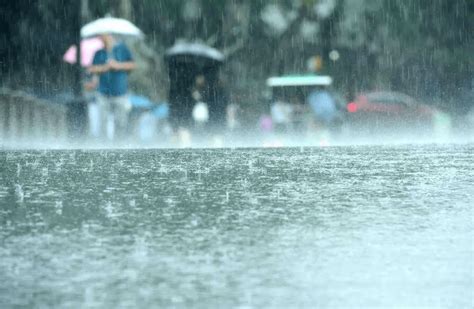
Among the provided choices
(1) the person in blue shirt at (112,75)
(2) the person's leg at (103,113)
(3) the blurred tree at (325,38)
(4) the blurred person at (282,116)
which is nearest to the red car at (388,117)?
(4) the blurred person at (282,116)

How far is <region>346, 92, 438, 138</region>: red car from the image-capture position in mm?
28453

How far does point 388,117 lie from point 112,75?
890cm

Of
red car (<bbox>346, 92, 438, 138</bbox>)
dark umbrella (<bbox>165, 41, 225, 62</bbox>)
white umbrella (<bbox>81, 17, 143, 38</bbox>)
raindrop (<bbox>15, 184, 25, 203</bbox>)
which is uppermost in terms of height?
white umbrella (<bbox>81, 17, 143, 38</bbox>)

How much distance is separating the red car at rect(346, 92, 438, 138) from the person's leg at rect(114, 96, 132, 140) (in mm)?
6599

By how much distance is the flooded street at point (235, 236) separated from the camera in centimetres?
712

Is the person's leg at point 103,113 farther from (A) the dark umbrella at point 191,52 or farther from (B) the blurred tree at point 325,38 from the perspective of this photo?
(B) the blurred tree at point 325,38

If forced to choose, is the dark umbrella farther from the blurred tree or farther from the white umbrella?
the blurred tree

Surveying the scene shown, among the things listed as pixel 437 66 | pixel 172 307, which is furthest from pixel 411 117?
pixel 172 307

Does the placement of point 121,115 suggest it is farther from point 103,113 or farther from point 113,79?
point 113,79

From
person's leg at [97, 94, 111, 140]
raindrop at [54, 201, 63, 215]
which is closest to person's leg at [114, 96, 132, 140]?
person's leg at [97, 94, 111, 140]

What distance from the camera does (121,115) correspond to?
73.8ft

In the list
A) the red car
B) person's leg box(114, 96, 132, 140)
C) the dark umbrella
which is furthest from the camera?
the red car

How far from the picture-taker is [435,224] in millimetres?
10156

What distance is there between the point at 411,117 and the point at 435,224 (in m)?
19.8
